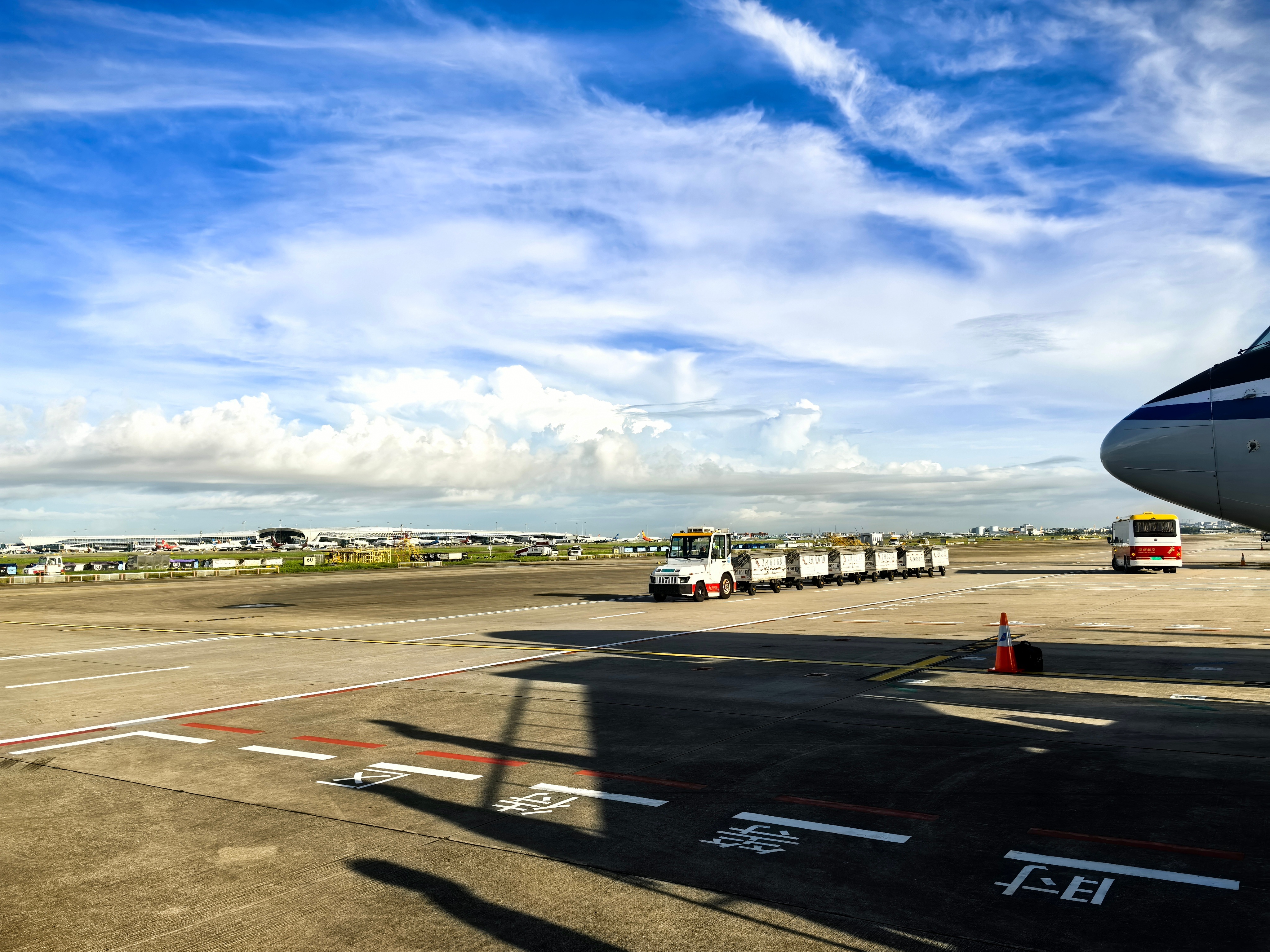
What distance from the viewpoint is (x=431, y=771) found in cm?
1016

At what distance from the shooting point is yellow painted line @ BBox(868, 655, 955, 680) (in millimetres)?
16547

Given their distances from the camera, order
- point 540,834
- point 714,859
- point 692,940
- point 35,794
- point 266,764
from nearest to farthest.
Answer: point 692,940
point 714,859
point 540,834
point 35,794
point 266,764

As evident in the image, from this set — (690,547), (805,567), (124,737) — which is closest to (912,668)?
(124,737)

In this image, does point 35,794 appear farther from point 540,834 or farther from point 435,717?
point 540,834

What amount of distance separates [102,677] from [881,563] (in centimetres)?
4187

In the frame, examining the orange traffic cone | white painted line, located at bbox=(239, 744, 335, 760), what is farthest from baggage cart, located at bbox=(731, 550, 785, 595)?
white painted line, located at bbox=(239, 744, 335, 760)

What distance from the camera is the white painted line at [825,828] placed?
7680 mm

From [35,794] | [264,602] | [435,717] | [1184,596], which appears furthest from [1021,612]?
[264,602]

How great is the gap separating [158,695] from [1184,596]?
35686 mm

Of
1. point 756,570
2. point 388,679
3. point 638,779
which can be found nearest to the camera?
point 638,779

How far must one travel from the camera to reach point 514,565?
312 feet

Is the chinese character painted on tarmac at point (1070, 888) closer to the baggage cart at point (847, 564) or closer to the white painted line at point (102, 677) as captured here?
the white painted line at point (102, 677)

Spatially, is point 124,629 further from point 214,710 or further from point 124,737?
point 124,737

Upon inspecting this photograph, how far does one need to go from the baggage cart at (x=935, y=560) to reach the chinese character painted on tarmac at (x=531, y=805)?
50.4 m
